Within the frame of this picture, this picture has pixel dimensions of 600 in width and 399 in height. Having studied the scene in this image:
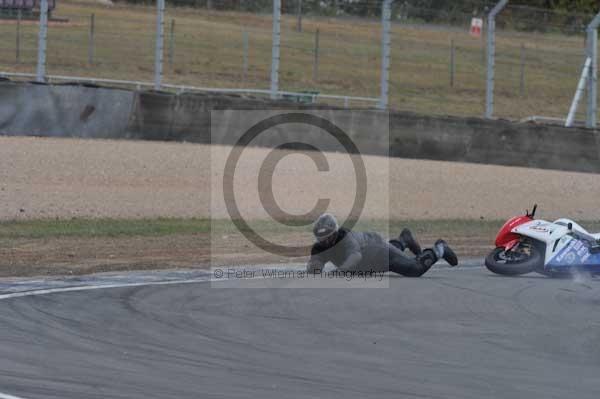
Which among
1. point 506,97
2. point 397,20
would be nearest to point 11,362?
point 397,20

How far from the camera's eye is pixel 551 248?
11422 mm

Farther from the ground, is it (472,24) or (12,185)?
(472,24)

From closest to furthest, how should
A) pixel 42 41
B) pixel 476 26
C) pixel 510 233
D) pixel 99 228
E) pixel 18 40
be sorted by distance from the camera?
pixel 510 233, pixel 99 228, pixel 42 41, pixel 18 40, pixel 476 26

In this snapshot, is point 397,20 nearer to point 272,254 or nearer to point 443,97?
point 443,97

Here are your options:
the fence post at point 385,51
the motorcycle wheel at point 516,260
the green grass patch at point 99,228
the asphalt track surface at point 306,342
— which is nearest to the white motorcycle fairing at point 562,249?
the motorcycle wheel at point 516,260

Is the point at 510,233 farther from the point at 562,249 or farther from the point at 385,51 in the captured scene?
the point at 385,51

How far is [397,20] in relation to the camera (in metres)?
26.2

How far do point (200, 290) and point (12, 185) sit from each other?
7.34 meters

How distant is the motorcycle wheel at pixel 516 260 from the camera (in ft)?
37.7

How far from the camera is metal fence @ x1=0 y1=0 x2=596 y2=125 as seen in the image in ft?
87.2

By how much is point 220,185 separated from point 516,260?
7.62 m

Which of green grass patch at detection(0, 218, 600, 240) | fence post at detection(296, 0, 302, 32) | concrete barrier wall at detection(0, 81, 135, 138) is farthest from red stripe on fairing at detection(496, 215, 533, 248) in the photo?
fence post at detection(296, 0, 302, 32)

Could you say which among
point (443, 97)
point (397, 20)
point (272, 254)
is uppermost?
point (397, 20)

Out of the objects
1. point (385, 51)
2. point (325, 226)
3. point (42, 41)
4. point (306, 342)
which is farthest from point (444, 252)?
point (42, 41)
